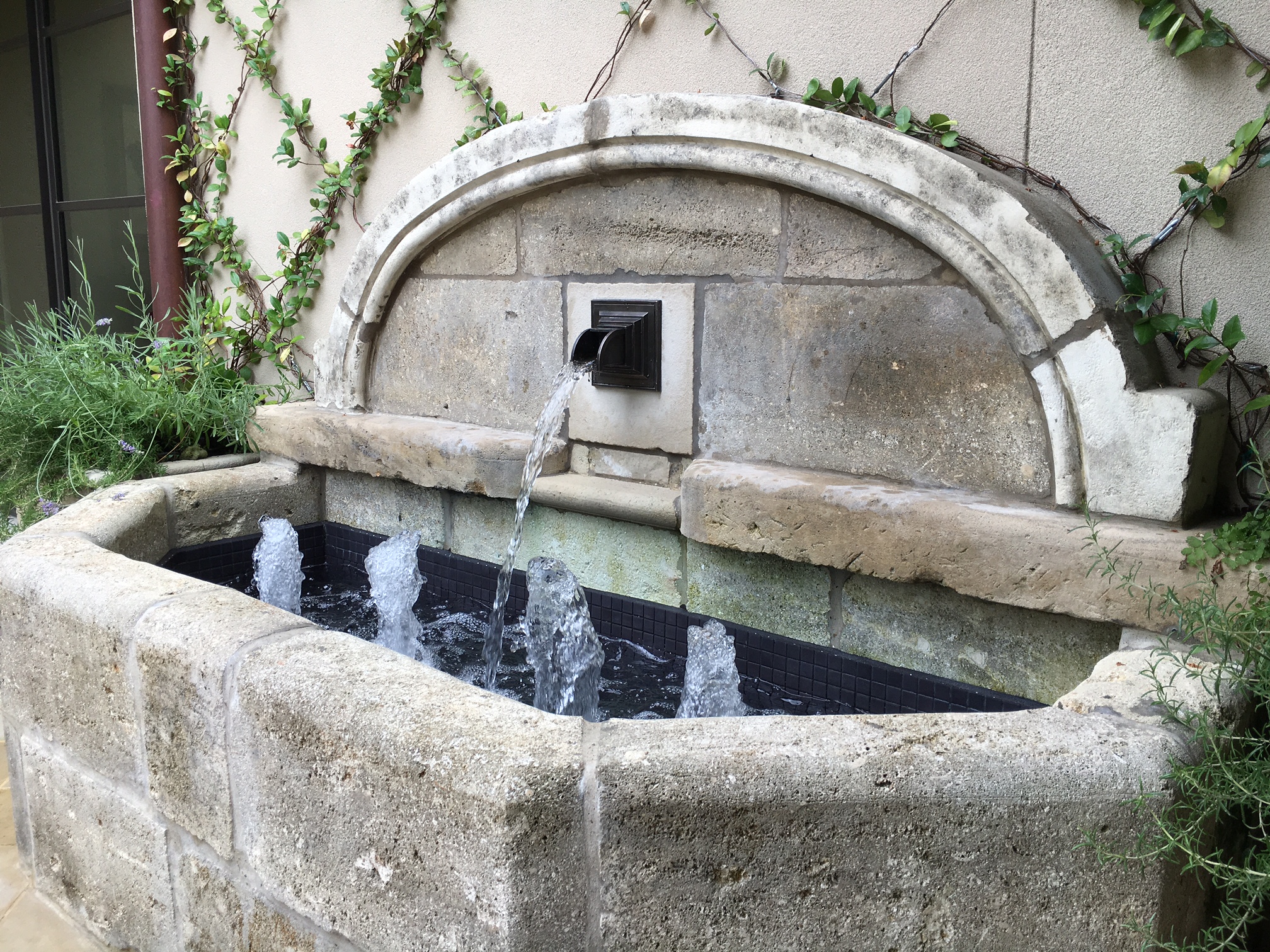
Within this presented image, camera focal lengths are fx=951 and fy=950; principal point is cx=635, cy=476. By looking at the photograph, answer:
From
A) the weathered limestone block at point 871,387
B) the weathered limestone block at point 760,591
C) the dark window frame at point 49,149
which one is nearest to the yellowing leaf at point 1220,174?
the weathered limestone block at point 871,387

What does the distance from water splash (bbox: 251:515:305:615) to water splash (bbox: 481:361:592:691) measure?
0.66 metres

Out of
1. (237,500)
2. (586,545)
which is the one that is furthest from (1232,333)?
(237,500)

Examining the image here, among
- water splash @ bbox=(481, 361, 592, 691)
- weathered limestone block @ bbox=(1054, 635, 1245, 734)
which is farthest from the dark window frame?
weathered limestone block @ bbox=(1054, 635, 1245, 734)

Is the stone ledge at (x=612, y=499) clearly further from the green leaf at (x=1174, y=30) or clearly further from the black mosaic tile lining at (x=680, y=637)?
the green leaf at (x=1174, y=30)

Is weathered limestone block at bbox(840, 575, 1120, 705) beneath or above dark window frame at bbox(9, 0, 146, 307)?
beneath

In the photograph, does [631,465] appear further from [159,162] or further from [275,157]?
[159,162]

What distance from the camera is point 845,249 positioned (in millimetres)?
2109

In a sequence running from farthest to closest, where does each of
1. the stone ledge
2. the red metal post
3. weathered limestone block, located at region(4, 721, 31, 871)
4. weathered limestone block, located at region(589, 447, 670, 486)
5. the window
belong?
1. the window
2. the red metal post
3. weathered limestone block, located at region(589, 447, 670, 486)
4. the stone ledge
5. weathered limestone block, located at region(4, 721, 31, 871)

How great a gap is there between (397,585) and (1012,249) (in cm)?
188

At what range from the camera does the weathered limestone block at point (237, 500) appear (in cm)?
269

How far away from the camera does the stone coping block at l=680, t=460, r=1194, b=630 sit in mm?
1695

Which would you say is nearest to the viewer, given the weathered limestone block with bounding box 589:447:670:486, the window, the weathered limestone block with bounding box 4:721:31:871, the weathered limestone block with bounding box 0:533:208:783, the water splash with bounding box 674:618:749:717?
the weathered limestone block with bounding box 0:533:208:783

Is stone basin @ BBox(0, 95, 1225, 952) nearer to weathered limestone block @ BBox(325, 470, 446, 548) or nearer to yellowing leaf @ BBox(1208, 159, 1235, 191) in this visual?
weathered limestone block @ BBox(325, 470, 446, 548)

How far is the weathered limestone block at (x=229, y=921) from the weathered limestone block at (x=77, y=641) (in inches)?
8.7
